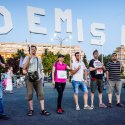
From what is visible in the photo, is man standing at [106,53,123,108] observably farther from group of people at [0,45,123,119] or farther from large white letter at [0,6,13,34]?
large white letter at [0,6,13,34]

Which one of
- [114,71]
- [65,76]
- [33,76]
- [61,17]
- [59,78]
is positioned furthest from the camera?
[61,17]

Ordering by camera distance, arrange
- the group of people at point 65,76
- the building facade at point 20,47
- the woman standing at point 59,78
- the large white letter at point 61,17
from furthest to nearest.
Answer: the building facade at point 20,47, the large white letter at point 61,17, the woman standing at point 59,78, the group of people at point 65,76

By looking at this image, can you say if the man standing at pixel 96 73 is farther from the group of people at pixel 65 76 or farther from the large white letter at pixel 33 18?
the large white letter at pixel 33 18

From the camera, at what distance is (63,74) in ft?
34.5

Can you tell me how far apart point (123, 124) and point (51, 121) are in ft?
5.31

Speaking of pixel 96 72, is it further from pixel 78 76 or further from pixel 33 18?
pixel 33 18

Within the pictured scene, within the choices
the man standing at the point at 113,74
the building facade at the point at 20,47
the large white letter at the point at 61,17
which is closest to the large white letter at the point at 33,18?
the large white letter at the point at 61,17

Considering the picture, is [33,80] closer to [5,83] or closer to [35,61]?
[35,61]

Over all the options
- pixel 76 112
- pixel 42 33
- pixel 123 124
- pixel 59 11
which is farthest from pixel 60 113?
pixel 59 11

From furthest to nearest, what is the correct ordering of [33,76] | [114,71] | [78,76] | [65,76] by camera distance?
[114,71] < [78,76] < [65,76] < [33,76]

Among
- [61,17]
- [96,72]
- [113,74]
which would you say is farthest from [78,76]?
[61,17]

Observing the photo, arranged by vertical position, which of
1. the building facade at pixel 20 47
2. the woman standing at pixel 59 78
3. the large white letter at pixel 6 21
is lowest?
the woman standing at pixel 59 78

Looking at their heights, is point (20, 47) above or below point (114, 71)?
above

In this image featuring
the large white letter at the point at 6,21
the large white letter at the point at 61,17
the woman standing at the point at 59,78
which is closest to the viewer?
the woman standing at the point at 59,78
